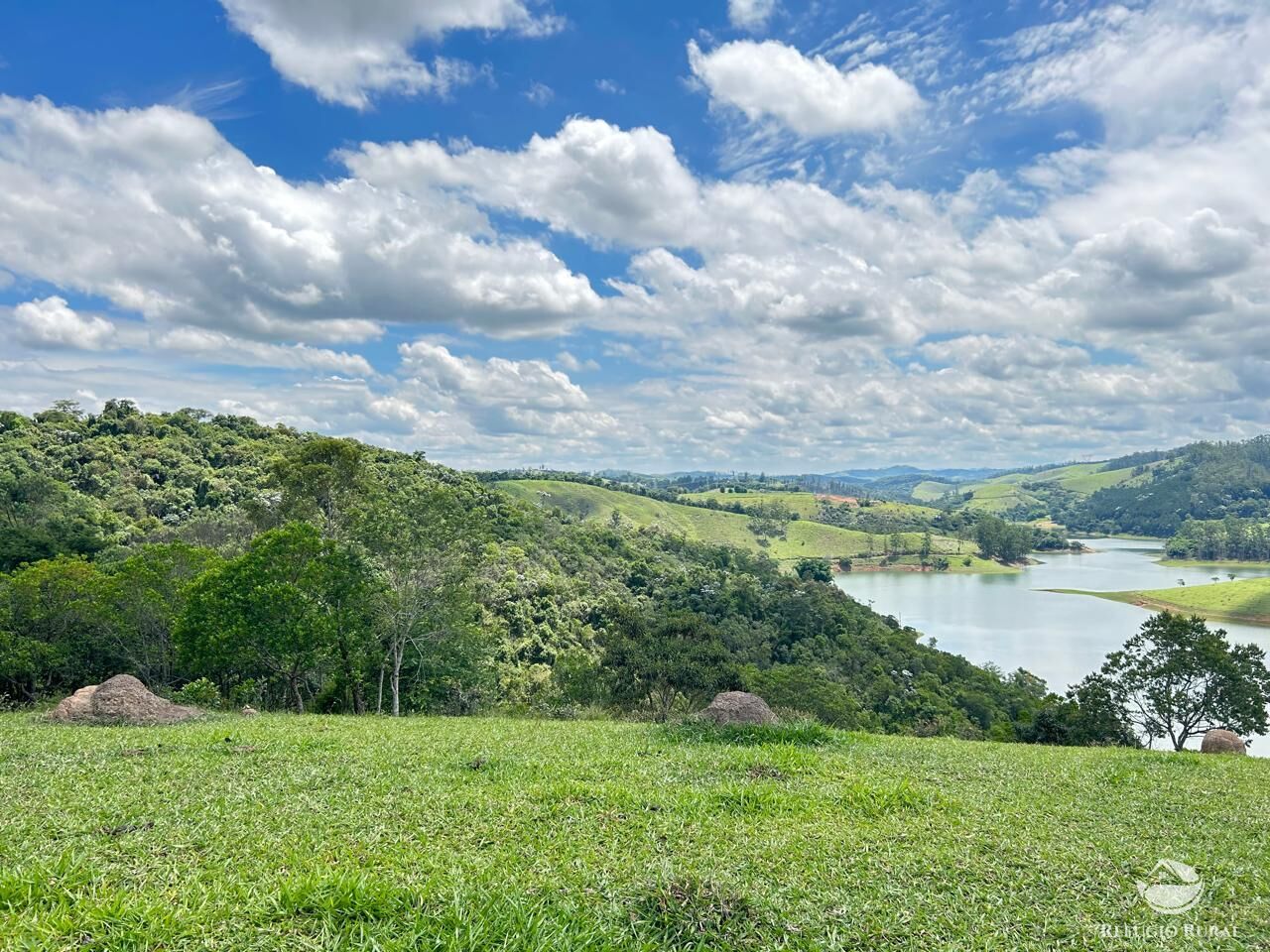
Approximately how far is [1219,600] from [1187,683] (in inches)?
2660

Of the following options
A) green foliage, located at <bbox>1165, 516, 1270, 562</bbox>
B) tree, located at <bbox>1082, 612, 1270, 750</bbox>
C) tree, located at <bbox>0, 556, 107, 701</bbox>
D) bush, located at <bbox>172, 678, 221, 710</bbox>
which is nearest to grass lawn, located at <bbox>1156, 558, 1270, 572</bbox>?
green foliage, located at <bbox>1165, 516, 1270, 562</bbox>

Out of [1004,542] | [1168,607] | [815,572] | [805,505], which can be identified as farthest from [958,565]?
[805,505]

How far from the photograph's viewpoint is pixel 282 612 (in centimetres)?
1908

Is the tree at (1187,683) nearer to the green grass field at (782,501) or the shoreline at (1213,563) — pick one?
the shoreline at (1213,563)

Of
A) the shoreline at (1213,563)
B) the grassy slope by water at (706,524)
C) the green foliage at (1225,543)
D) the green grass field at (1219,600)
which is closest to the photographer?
the green grass field at (1219,600)

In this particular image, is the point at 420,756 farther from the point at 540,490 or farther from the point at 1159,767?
the point at 540,490

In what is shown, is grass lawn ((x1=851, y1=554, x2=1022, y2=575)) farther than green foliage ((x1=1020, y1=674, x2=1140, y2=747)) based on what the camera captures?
Yes

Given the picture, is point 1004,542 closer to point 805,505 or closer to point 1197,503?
point 805,505

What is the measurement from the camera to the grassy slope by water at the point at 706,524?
138250 millimetres

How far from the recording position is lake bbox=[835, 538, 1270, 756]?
2480 inches

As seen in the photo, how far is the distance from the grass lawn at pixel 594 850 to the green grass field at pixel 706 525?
124192 mm

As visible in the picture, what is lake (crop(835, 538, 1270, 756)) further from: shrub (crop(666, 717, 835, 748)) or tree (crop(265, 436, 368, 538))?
tree (crop(265, 436, 368, 538))

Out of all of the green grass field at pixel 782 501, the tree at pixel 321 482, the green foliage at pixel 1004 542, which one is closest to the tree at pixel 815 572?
the green foliage at pixel 1004 542

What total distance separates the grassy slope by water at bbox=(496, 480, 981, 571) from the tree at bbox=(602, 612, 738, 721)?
330 ft
